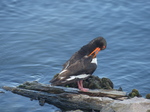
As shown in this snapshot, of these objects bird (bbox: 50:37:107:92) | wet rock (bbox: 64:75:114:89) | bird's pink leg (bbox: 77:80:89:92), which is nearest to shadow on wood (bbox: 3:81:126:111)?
bird's pink leg (bbox: 77:80:89:92)

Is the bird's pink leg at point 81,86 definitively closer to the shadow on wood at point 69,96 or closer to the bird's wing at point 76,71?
the shadow on wood at point 69,96

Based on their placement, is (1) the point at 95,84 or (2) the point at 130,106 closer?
(2) the point at 130,106

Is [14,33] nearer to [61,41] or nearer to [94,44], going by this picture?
[61,41]

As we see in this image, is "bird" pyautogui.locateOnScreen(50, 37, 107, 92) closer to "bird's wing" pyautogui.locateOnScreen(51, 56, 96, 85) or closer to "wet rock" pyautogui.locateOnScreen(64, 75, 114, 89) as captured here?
"bird's wing" pyautogui.locateOnScreen(51, 56, 96, 85)

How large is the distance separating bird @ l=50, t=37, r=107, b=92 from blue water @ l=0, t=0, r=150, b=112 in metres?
1.09

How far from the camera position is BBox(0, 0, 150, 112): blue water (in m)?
16.3

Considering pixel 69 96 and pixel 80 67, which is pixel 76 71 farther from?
pixel 69 96

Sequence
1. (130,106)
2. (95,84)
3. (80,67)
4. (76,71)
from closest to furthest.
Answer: (130,106) < (76,71) < (80,67) < (95,84)

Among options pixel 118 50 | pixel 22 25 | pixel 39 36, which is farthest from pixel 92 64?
pixel 22 25

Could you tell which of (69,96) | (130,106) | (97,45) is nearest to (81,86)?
(69,96)

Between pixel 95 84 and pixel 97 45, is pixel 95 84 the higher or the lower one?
the lower one

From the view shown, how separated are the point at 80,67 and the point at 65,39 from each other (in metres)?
7.14

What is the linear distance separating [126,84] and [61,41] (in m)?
4.66

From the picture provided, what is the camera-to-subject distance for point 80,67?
1277 cm
